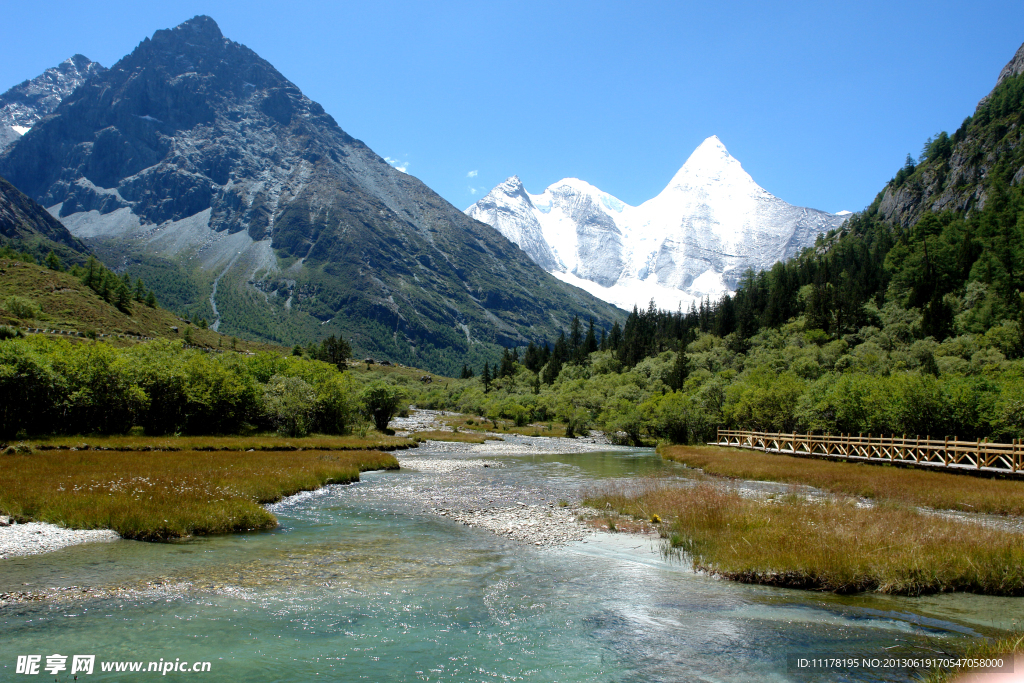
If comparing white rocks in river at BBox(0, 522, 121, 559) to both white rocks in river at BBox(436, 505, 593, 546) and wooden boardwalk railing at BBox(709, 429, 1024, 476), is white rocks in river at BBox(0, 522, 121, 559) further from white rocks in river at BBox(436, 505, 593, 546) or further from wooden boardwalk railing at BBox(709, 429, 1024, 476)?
wooden boardwalk railing at BBox(709, 429, 1024, 476)

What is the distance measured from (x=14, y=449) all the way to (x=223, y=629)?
130 feet

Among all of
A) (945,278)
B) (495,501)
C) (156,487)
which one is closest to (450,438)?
(495,501)

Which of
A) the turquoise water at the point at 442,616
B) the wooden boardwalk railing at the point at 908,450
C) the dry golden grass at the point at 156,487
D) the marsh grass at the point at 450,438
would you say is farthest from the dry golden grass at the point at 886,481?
the dry golden grass at the point at 156,487

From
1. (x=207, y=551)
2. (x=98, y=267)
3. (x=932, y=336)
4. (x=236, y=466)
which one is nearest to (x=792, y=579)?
(x=207, y=551)

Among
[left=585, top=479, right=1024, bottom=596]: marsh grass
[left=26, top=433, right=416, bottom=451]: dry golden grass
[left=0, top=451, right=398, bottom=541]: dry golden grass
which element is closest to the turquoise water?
[left=585, top=479, right=1024, bottom=596]: marsh grass

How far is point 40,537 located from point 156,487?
27.0ft

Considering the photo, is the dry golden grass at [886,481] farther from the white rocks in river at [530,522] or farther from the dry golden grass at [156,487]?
the dry golden grass at [156,487]

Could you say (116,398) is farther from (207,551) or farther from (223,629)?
(223,629)

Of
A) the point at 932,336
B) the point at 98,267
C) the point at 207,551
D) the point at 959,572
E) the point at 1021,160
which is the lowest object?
the point at 207,551

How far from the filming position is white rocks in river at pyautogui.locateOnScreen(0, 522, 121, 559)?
720 inches

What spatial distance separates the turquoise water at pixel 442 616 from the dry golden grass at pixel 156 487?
1.98 m

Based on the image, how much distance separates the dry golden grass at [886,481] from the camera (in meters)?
30.7

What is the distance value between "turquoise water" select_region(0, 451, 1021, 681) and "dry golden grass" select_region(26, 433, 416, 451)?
3395 cm

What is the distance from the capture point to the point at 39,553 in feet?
59.5
